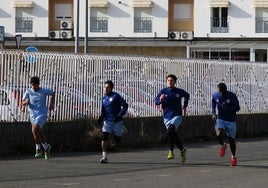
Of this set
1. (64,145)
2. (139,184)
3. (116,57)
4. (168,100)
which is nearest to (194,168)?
(168,100)

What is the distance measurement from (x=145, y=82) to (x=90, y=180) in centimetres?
938

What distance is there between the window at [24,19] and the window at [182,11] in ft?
35.3

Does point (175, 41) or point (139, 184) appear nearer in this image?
point (139, 184)

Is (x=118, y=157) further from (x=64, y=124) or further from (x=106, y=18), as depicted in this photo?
(x=106, y=18)

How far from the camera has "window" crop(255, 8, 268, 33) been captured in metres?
52.4

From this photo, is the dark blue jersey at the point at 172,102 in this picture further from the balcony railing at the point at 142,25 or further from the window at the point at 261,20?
the window at the point at 261,20

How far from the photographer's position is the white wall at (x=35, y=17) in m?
53.4

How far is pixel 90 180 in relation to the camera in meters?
13.1

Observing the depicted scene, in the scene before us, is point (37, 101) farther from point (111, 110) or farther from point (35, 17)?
point (35, 17)

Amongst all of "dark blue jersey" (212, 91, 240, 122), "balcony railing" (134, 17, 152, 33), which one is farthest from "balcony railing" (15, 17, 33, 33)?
"dark blue jersey" (212, 91, 240, 122)

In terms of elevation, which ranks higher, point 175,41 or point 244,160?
point 175,41

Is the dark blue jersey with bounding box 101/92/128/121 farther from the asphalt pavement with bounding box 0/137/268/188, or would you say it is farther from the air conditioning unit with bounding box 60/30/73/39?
the air conditioning unit with bounding box 60/30/73/39

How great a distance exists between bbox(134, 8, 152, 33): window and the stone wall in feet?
94.5

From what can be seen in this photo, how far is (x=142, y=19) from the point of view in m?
53.4
